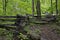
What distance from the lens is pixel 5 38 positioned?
8.89 metres

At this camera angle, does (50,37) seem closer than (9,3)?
Yes

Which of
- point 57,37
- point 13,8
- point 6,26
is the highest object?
point 13,8

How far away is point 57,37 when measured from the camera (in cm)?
1115

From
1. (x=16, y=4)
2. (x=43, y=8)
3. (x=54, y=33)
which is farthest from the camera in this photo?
(x=43, y=8)

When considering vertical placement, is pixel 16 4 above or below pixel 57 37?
above

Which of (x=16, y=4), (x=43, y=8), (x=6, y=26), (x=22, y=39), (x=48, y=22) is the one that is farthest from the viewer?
(x=43, y=8)

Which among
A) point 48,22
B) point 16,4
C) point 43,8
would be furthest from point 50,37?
point 43,8

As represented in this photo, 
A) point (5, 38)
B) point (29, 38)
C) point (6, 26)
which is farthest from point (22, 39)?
point (6, 26)

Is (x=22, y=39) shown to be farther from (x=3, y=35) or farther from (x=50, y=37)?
(x=50, y=37)

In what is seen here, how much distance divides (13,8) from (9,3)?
1059 mm

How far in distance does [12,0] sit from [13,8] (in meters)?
1.27

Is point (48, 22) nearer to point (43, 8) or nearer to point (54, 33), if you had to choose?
point (54, 33)

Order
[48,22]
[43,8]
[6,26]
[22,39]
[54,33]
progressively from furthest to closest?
[43,8] < [48,22] < [54,33] < [6,26] < [22,39]

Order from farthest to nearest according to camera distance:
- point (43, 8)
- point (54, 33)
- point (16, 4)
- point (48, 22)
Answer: point (43, 8)
point (16, 4)
point (48, 22)
point (54, 33)
